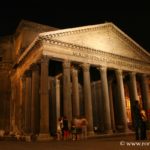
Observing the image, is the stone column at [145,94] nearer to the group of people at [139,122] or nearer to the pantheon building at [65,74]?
the pantheon building at [65,74]

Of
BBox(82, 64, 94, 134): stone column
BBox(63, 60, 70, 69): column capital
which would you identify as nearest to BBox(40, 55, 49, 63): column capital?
BBox(63, 60, 70, 69): column capital

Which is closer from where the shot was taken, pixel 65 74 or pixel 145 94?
pixel 65 74

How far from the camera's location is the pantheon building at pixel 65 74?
17.3m

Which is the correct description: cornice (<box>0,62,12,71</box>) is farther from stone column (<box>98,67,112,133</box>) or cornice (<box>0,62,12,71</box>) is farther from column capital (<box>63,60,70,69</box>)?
stone column (<box>98,67,112,133</box>)

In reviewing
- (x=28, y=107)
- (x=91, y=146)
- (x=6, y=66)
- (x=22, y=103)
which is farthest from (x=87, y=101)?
(x=6, y=66)

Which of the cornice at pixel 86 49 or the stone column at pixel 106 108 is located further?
the stone column at pixel 106 108

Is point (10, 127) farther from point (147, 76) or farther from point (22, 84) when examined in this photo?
point (147, 76)

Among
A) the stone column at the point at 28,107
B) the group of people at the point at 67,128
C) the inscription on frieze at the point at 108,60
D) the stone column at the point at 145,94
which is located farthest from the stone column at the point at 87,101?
the stone column at the point at 145,94

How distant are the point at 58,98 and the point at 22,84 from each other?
475 cm

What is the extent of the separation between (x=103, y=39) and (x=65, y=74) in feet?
21.0

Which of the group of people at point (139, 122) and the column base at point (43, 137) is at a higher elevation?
the group of people at point (139, 122)

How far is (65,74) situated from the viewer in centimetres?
1755

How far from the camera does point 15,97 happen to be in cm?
2372

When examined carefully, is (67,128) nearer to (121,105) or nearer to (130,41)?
(121,105)
